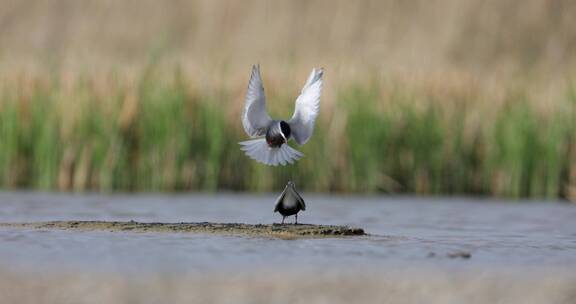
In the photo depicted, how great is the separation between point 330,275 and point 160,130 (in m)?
7.83

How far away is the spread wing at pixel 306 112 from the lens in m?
7.31

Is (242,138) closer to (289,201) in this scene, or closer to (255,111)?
(289,201)

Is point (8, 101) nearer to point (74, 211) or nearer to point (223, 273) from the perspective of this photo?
point (74, 211)

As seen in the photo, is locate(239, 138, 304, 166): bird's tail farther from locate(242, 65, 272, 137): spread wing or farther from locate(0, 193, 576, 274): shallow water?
locate(0, 193, 576, 274): shallow water

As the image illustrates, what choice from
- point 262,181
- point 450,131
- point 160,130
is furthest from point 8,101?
point 450,131

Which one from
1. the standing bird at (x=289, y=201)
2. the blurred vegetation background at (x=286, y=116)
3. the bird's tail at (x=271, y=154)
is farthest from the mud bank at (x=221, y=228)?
the blurred vegetation background at (x=286, y=116)

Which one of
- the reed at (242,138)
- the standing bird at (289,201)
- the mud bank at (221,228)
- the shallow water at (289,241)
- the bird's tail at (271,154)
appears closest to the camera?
the shallow water at (289,241)

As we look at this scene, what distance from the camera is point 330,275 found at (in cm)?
625

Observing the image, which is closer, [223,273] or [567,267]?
[223,273]

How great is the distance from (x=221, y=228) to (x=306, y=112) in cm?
129

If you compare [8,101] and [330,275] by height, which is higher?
[8,101]

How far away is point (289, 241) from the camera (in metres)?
7.73

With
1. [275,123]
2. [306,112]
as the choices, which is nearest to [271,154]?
[275,123]

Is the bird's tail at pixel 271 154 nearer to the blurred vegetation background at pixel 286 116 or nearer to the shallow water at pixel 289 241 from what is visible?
the shallow water at pixel 289 241
